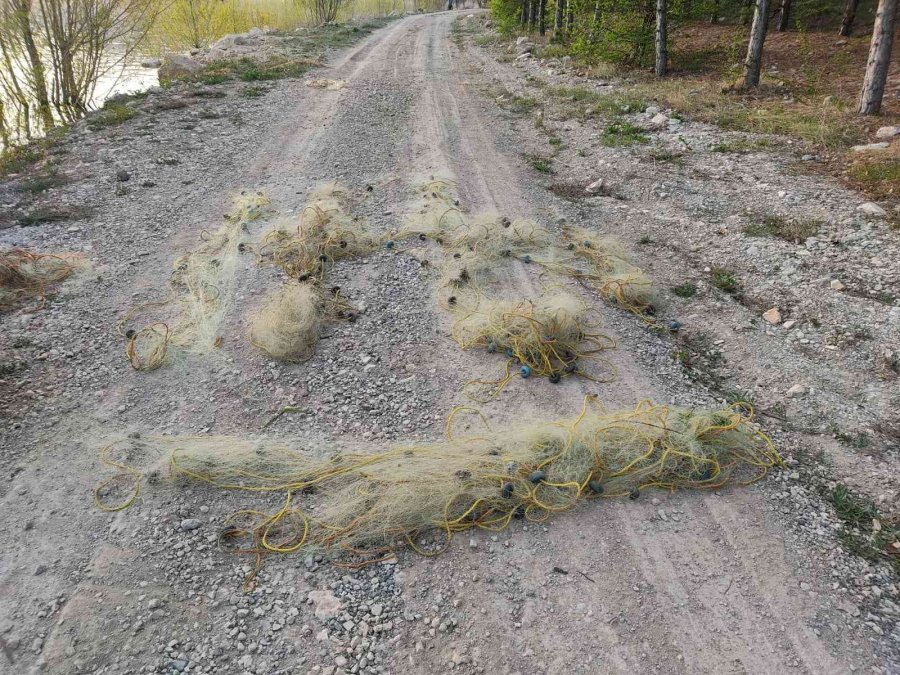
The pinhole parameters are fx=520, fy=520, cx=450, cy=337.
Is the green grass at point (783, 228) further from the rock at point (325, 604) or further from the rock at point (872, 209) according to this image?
the rock at point (325, 604)

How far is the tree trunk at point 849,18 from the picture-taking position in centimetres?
1491

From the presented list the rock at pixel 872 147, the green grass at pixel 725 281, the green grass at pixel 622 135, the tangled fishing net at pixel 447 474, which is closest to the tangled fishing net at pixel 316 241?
the tangled fishing net at pixel 447 474

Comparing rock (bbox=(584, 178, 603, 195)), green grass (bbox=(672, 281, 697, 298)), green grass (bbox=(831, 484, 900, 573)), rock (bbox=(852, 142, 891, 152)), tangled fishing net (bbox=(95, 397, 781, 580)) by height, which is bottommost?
green grass (bbox=(831, 484, 900, 573))

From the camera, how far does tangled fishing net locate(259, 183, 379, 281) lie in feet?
20.6

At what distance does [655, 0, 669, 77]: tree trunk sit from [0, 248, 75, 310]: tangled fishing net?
14027 millimetres

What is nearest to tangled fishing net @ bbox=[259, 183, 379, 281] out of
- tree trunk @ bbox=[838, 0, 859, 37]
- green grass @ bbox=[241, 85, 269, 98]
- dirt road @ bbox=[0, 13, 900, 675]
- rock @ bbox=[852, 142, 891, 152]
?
dirt road @ bbox=[0, 13, 900, 675]

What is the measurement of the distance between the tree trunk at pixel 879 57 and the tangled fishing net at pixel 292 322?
10430 mm

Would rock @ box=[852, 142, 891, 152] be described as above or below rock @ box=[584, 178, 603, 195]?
above

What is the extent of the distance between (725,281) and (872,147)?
492 centimetres

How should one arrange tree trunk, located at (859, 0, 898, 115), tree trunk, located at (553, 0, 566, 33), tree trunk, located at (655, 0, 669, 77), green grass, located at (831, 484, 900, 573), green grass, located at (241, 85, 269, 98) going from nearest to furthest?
green grass, located at (831, 484, 900, 573) → tree trunk, located at (859, 0, 898, 115) → tree trunk, located at (655, 0, 669, 77) → green grass, located at (241, 85, 269, 98) → tree trunk, located at (553, 0, 566, 33)

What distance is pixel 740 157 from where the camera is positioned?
900cm

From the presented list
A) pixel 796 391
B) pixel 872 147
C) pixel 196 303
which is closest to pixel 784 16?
pixel 872 147

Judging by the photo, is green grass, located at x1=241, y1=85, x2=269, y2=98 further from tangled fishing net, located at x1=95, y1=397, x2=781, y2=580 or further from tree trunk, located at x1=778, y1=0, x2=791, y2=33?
tree trunk, located at x1=778, y1=0, x2=791, y2=33

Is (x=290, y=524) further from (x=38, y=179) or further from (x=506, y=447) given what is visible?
(x=38, y=179)
